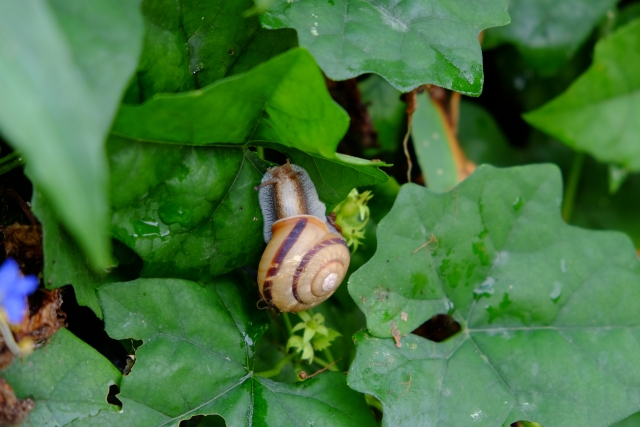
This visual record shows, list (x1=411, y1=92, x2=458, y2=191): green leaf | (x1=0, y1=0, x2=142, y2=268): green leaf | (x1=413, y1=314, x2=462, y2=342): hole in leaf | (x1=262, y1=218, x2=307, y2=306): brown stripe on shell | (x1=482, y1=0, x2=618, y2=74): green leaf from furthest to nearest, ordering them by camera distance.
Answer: (x1=482, y1=0, x2=618, y2=74): green leaf → (x1=411, y1=92, x2=458, y2=191): green leaf → (x1=413, y1=314, x2=462, y2=342): hole in leaf → (x1=262, y1=218, x2=307, y2=306): brown stripe on shell → (x1=0, y1=0, x2=142, y2=268): green leaf

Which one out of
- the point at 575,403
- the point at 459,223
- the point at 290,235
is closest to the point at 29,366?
the point at 290,235

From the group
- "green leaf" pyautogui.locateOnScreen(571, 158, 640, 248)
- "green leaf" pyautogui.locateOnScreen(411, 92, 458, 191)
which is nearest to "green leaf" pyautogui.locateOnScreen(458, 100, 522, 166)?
"green leaf" pyautogui.locateOnScreen(411, 92, 458, 191)

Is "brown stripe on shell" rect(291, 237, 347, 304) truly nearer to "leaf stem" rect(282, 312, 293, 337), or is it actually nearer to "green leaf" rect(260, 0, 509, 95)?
"leaf stem" rect(282, 312, 293, 337)

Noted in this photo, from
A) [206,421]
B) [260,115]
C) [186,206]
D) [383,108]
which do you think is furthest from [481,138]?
[206,421]

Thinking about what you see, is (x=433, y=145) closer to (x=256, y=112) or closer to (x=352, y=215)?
(x=352, y=215)

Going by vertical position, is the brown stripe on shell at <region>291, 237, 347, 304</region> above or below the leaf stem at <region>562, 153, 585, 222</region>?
above

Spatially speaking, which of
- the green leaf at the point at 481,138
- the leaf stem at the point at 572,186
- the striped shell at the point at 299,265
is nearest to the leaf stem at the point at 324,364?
the striped shell at the point at 299,265
